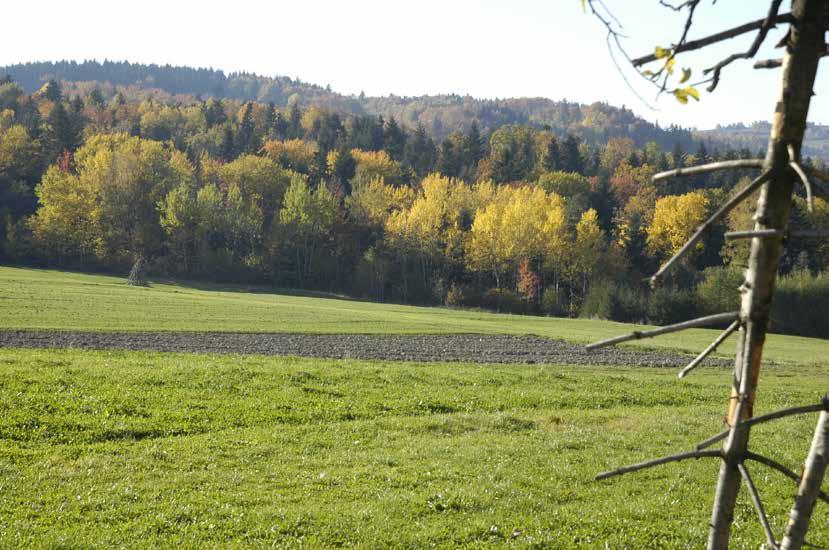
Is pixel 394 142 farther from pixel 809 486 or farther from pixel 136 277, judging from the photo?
pixel 809 486

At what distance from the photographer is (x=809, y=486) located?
3152 millimetres

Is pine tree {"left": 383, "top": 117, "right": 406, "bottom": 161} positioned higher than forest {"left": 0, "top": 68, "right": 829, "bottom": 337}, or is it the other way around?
pine tree {"left": 383, "top": 117, "right": 406, "bottom": 161}

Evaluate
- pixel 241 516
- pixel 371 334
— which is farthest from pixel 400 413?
pixel 371 334

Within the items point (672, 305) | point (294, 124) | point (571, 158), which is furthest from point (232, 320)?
point (294, 124)

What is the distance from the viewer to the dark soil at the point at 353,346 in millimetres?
35125

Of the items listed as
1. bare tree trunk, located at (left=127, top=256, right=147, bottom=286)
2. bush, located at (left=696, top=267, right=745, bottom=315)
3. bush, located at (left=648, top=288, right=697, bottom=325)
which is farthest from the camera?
bare tree trunk, located at (left=127, top=256, right=147, bottom=286)

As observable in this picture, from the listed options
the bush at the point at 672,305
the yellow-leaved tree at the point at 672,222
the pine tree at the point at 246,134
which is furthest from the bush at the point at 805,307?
the pine tree at the point at 246,134

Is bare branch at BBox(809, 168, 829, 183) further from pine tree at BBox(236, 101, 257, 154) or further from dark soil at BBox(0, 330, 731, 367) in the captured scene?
pine tree at BBox(236, 101, 257, 154)

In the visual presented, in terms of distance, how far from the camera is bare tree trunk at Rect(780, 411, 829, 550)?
3.11m

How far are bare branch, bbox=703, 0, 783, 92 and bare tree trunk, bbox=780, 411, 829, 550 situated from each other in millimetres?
1555

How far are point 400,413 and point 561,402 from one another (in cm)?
528

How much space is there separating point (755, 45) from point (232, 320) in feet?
168

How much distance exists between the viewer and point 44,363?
23406mm

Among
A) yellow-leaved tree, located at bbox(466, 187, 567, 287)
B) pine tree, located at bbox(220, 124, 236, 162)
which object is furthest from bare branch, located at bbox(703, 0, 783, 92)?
pine tree, located at bbox(220, 124, 236, 162)
